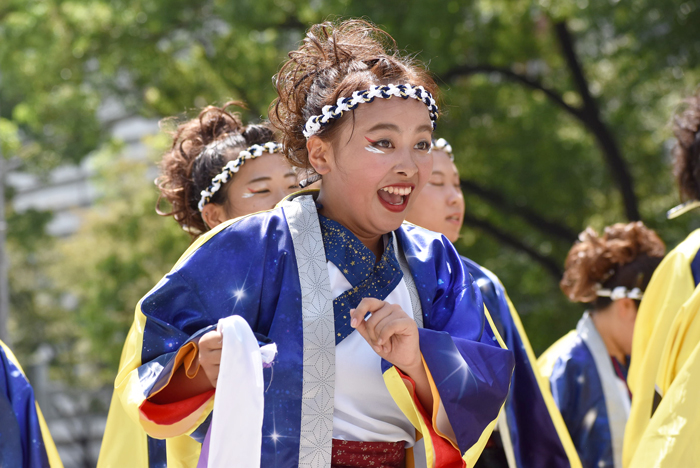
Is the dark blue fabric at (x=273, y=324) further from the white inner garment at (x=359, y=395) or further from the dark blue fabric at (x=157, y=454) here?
the dark blue fabric at (x=157, y=454)

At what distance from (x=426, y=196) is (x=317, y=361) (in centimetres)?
149

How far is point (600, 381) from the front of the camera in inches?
144

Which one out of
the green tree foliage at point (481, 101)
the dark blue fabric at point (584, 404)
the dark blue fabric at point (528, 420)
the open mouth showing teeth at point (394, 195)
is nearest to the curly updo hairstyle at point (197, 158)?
the dark blue fabric at point (528, 420)

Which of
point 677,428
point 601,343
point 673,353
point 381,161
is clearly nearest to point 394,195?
point 381,161

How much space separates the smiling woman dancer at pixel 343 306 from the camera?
5.56 feet

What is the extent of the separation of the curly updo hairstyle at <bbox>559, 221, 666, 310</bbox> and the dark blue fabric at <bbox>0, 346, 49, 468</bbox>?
8.40 feet

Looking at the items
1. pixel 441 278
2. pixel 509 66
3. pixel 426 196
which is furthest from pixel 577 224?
pixel 441 278

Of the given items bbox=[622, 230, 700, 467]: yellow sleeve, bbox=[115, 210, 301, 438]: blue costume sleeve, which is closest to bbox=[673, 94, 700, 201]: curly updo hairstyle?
bbox=[622, 230, 700, 467]: yellow sleeve

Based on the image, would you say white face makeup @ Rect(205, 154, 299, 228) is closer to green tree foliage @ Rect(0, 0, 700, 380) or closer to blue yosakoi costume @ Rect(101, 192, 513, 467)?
blue yosakoi costume @ Rect(101, 192, 513, 467)

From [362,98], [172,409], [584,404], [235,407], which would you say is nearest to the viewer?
[235,407]

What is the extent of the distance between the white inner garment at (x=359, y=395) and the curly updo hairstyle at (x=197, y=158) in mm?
1267

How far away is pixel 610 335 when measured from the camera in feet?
12.6

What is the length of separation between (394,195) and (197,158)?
4.64ft

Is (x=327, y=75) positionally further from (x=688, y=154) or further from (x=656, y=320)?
(x=688, y=154)
